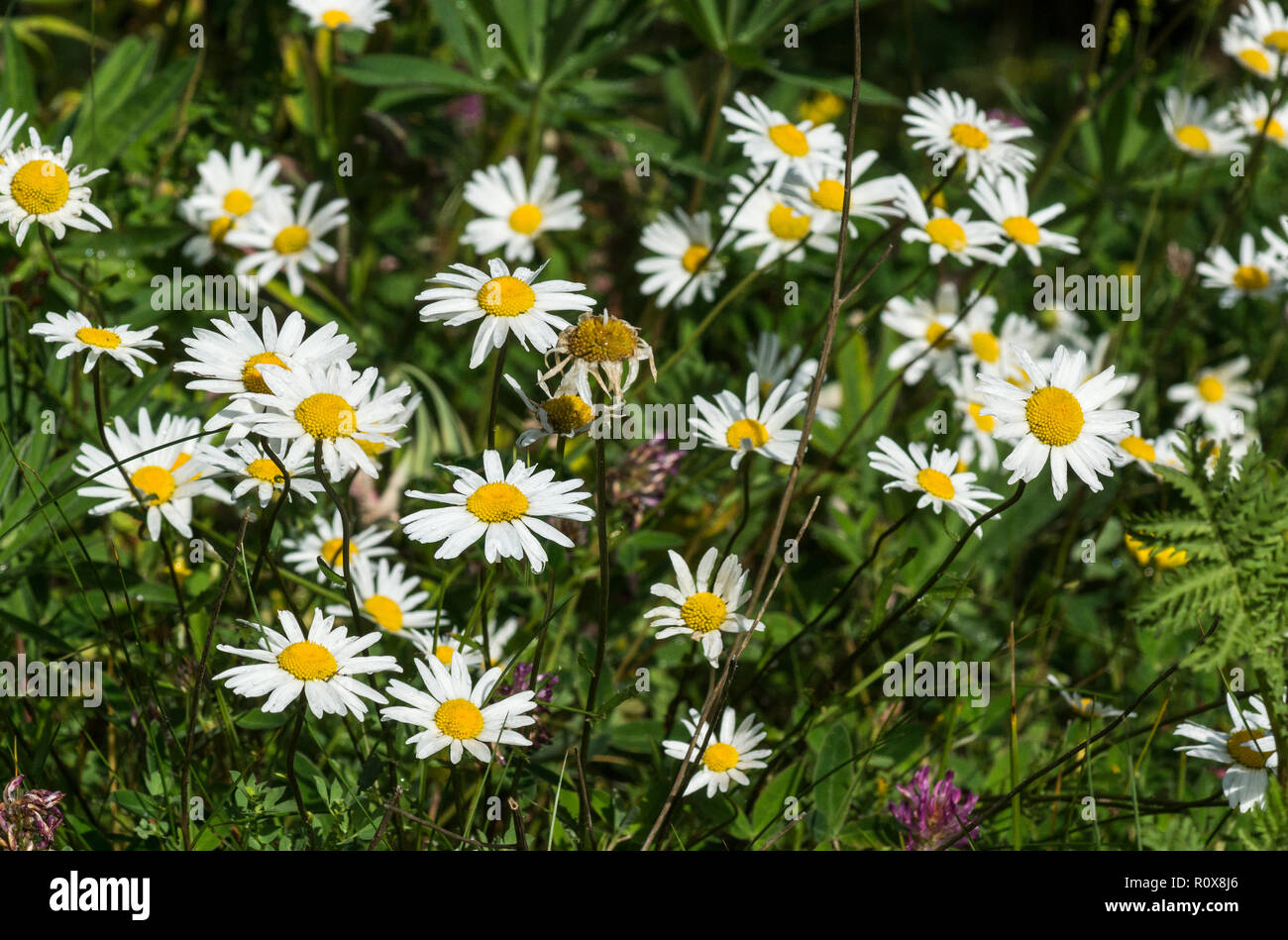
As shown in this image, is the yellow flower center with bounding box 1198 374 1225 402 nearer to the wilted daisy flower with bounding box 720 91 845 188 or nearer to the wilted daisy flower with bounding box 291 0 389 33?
the wilted daisy flower with bounding box 720 91 845 188

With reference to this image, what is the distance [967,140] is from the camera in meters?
1.90

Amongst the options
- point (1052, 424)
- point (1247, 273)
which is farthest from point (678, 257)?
point (1247, 273)

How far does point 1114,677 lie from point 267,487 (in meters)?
1.35

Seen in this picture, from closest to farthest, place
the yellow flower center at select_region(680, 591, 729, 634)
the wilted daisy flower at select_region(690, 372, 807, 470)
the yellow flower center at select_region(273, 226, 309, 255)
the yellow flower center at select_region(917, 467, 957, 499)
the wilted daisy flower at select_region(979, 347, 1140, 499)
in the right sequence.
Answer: the wilted daisy flower at select_region(979, 347, 1140, 499)
the yellow flower center at select_region(680, 591, 729, 634)
the yellow flower center at select_region(917, 467, 957, 499)
the wilted daisy flower at select_region(690, 372, 807, 470)
the yellow flower center at select_region(273, 226, 309, 255)

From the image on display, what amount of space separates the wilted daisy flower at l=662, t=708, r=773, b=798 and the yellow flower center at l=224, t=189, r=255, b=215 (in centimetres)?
124

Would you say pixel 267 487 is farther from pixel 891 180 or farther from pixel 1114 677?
pixel 1114 677

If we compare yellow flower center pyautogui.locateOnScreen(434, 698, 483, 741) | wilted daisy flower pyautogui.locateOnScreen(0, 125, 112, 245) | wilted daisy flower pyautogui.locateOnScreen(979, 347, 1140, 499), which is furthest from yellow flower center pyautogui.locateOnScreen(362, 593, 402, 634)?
wilted daisy flower pyautogui.locateOnScreen(979, 347, 1140, 499)

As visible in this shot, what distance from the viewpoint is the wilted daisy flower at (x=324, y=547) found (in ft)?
5.38

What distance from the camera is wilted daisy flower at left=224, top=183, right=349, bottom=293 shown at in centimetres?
205

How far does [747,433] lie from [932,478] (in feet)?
0.88

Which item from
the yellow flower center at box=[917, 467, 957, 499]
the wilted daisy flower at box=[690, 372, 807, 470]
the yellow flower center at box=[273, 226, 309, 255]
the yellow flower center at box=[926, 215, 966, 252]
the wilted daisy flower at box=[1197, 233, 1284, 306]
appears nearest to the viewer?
the yellow flower center at box=[917, 467, 957, 499]

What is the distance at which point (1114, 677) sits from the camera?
196 centimetres

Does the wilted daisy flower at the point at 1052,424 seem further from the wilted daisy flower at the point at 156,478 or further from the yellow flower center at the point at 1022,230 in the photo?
the wilted daisy flower at the point at 156,478
